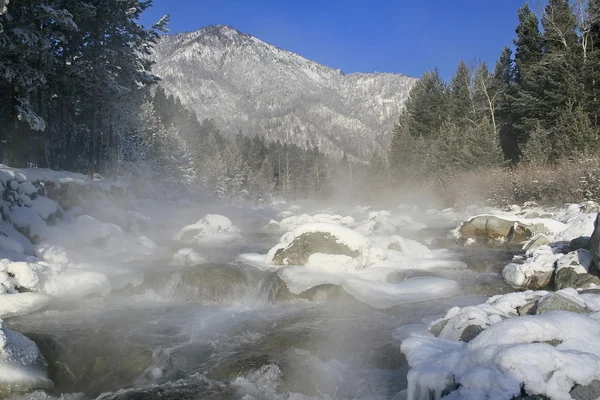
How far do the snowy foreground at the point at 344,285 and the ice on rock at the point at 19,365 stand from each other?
0.02m

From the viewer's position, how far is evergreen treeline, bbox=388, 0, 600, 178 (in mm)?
24422

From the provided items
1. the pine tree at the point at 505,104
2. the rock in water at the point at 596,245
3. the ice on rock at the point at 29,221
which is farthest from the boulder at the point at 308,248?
the pine tree at the point at 505,104

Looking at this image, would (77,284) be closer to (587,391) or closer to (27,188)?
(27,188)

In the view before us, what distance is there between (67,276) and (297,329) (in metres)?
6.90

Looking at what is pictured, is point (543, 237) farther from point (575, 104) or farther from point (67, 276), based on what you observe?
point (575, 104)

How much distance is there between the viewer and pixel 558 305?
609 centimetres

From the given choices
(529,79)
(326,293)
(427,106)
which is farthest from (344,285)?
(427,106)

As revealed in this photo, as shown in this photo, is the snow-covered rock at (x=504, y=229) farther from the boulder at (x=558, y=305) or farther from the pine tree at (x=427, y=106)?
the pine tree at (x=427, y=106)

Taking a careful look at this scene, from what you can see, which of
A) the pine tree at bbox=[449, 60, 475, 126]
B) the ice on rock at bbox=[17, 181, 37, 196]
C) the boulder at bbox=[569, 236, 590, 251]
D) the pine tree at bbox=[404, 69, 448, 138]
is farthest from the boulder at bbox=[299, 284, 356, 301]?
the pine tree at bbox=[404, 69, 448, 138]

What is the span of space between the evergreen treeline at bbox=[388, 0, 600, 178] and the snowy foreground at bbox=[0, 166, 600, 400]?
9277 millimetres

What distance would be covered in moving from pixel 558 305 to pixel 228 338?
5.64 meters

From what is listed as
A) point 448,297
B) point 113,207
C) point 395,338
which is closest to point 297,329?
point 395,338

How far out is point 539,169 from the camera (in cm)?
2175

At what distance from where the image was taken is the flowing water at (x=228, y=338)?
235 inches
